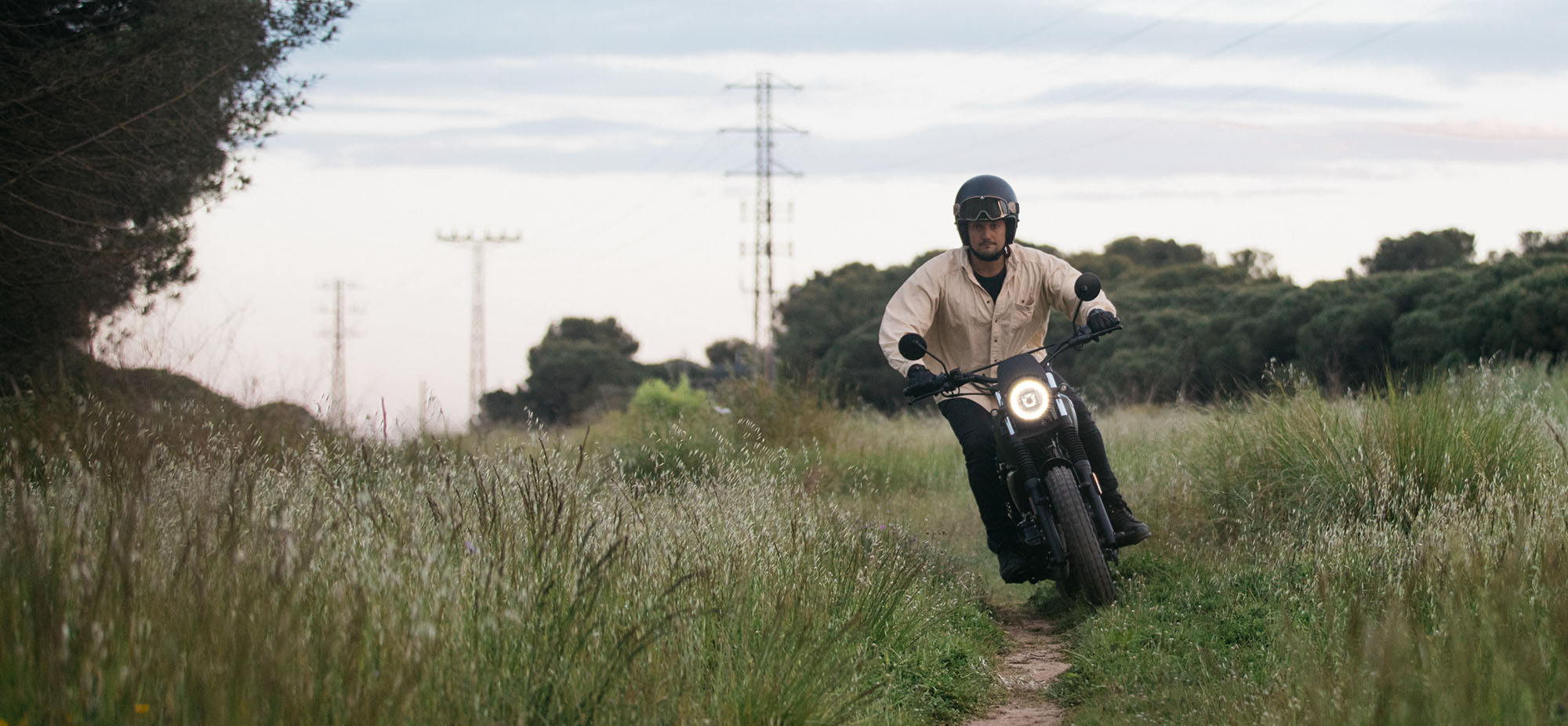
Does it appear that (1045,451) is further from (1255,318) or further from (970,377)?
(1255,318)

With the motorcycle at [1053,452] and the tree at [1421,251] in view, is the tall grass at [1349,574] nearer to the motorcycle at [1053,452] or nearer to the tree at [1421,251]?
the motorcycle at [1053,452]

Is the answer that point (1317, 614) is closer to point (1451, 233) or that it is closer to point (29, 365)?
point (29, 365)

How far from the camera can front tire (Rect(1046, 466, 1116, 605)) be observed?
6199 millimetres

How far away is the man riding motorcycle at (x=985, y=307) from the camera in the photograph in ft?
22.6

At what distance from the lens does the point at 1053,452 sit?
6332mm

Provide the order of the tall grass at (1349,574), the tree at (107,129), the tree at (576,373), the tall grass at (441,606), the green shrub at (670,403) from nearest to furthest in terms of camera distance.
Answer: the tall grass at (441,606) → the tall grass at (1349,574) → the tree at (107,129) → the green shrub at (670,403) → the tree at (576,373)

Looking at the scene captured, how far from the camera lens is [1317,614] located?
17.0 feet

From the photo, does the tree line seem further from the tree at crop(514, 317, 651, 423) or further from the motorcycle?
the motorcycle

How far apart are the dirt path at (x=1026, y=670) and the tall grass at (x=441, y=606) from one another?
0.14 meters

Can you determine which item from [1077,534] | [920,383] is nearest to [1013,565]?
[1077,534]

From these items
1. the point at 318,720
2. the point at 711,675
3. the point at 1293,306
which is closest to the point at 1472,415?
the point at 711,675

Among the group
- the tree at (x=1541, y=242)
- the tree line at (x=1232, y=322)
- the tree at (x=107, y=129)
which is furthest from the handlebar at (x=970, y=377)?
the tree at (x=1541, y=242)

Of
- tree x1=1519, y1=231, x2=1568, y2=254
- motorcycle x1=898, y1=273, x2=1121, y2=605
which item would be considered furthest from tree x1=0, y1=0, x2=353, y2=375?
tree x1=1519, y1=231, x2=1568, y2=254

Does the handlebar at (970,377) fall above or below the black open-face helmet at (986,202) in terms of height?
below
